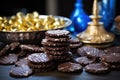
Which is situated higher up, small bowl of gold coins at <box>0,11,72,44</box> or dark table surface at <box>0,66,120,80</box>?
small bowl of gold coins at <box>0,11,72,44</box>

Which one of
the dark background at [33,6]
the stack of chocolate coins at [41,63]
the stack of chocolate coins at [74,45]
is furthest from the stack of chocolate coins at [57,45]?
the dark background at [33,6]

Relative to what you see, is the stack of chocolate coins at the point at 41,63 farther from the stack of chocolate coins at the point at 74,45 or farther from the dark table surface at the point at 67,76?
the stack of chocolate coins at the point at 74,45

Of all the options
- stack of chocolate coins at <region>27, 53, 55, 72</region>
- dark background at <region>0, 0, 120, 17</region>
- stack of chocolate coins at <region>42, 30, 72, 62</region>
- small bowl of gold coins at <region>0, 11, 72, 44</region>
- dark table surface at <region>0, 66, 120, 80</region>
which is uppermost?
dark background at <region>0, 0, 120, 17</region>

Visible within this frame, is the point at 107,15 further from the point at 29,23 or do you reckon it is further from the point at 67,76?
the point at 67,76

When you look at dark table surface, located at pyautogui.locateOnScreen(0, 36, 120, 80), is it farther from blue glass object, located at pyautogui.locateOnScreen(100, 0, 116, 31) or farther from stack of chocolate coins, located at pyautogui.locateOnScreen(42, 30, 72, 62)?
blue glass object, located at pyautogui.locateOnScreen(100, 0, 116, 31)

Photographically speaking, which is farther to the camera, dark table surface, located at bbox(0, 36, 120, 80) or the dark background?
the dark background

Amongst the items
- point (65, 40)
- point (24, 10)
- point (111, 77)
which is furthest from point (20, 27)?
point (24, 10)

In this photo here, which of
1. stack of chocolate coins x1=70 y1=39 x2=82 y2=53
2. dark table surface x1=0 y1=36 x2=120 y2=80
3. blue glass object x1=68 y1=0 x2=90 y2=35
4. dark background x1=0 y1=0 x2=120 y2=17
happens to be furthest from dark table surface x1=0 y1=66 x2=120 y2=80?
dark background x1=0 y1=0 x2=120 y2=17
